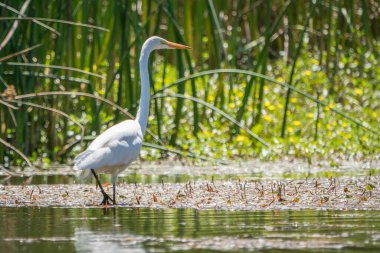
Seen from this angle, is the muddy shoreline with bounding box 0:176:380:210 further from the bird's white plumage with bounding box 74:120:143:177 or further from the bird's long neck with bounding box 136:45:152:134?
the bird's long neck with bounding box 136:45:152:134

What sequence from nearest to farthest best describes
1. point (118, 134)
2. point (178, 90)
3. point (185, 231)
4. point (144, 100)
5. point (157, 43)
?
point (185, 231), point (118, 134), point (144, 100), point (157, 43), point (178, 90)

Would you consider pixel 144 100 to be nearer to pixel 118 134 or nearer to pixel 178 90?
pixel 118 134

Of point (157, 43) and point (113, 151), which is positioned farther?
point (157, 43)

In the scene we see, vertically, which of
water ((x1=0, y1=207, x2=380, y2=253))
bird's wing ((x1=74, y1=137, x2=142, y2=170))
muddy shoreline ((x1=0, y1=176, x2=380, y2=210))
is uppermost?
bird's wing ((x1=74, y1=137, x2=142, y2=170))

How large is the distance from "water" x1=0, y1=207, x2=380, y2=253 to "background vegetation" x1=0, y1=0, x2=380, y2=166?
1.62m

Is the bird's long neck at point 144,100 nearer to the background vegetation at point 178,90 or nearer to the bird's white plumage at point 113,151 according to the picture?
the bird's white plumage at point 113,151

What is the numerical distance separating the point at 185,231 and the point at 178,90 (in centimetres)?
585

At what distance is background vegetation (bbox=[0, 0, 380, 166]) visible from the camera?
11.7 metres

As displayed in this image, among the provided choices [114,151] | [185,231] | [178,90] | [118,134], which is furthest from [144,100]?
[185,231]

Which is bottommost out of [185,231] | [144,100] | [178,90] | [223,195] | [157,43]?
[185,231]

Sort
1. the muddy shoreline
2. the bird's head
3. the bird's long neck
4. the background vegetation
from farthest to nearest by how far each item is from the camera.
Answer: the background vegetation
the bird's head
the bird's long neck
the muddy shoreline

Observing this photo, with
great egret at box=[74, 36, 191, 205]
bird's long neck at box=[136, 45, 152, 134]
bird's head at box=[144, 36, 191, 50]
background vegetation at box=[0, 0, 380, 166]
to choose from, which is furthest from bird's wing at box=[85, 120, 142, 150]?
bird's head at box=[144, 36, 191, 50]

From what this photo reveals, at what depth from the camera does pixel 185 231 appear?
23.3 ft

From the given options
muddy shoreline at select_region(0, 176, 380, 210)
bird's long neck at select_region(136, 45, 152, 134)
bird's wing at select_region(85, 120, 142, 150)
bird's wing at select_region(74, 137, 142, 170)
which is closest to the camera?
muddy shoreline at select_region(0, 176, 380, 210)
